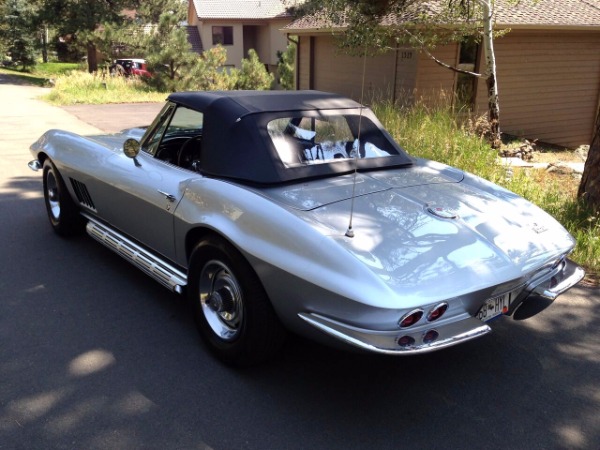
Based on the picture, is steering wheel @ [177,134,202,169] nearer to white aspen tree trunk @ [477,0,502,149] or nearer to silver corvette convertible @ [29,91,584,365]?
silver corvette convertible @ [29,91,584,365]

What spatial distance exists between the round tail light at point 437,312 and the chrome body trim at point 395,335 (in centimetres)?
4

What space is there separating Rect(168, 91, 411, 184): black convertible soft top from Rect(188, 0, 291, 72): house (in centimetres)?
3366

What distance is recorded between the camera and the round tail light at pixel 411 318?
247 centimetres

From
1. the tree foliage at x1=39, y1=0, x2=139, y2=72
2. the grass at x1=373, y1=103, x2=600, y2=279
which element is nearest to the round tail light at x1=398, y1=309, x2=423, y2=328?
the grass at x1=373, y1=103, x2=600, y2=279

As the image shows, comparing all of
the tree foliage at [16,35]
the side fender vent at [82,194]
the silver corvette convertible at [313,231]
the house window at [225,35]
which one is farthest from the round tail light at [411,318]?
the house window at [225,35]

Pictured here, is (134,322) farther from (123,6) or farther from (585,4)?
(123,6)

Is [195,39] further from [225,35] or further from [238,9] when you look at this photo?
[238,9]

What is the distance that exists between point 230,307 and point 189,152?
54.6 inches

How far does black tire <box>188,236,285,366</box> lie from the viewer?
2.98 m

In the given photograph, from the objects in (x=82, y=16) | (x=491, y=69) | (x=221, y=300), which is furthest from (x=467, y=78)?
(x=82, y=16)

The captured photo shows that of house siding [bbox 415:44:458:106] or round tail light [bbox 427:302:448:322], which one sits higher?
house siding [bbox 415:44:458:106]

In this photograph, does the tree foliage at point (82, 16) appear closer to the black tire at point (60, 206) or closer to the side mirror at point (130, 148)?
the black tire at point (60, 206)

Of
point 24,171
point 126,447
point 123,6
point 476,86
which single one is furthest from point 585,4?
point 123,6

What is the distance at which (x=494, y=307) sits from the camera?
2854 mm
